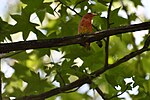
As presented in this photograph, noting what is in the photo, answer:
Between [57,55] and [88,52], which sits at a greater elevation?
A: [88,52]

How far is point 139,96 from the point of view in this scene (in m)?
1.26

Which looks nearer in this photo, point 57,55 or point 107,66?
point 107,66

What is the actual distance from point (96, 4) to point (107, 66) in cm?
32

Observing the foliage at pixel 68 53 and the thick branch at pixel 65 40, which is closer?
the thick branch at pixel 65 40

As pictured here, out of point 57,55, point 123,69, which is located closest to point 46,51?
point 123,69

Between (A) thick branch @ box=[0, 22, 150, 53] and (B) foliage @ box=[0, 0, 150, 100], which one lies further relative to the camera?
(B) foliage @ box=[0, 0, 150, 100]

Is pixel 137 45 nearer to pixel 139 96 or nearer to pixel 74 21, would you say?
pixel 74 21

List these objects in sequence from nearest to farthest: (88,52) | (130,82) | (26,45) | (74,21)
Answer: (26,45) → (130,82) → (88,52) → (74,21)

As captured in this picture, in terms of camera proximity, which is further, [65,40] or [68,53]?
[68,53]

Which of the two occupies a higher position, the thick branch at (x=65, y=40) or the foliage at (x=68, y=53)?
the thick branch at (x=65, y=40)

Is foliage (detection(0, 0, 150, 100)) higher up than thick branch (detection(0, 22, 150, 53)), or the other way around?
thick branch (detection(0, 22, 150, 53))

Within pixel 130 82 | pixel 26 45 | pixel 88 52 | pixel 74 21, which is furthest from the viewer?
pixel 74 21

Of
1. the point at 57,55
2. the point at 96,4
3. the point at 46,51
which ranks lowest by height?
the point at 57,55

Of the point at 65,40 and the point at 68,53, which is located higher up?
the point at 65,40
